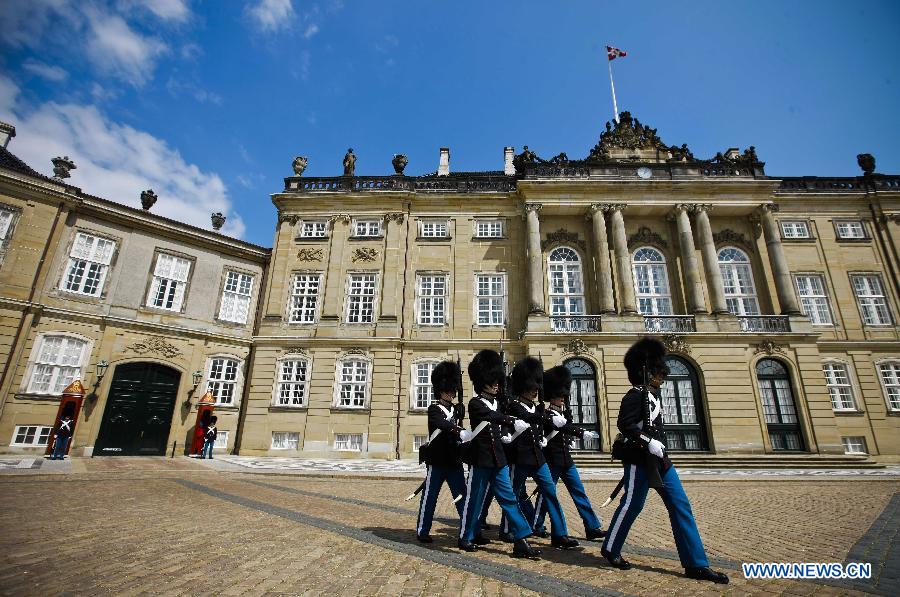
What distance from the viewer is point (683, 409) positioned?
62.1ft

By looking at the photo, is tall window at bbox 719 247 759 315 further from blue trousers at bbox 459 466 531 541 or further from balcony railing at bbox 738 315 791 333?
blue trousers at bbox 459 466 531 541

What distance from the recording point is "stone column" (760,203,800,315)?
20219mm

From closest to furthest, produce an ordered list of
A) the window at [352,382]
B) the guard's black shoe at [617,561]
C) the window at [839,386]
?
the guard's black shoe at [617,561], the window at [352,382], the window at [839,386]

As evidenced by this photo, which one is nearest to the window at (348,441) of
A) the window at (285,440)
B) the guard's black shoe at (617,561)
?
the window at (285,440)

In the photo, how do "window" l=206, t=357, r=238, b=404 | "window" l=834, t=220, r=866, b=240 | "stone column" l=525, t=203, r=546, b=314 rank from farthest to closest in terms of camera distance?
"window" l=834, t=220, r=866, b=240
"stone column" l=525, t=203, r=546, b=314
"window" l=206, t=357, r=238, b=404

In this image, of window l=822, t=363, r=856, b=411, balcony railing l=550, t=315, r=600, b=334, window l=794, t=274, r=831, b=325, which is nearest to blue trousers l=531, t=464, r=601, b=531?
balcony railing l=550, t=315, r=600, b=334

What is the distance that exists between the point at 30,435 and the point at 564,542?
20.6 metres

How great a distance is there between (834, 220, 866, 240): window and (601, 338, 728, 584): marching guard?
1051 inches

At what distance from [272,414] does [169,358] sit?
525 cm

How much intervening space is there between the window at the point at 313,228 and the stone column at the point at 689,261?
19.0 meters

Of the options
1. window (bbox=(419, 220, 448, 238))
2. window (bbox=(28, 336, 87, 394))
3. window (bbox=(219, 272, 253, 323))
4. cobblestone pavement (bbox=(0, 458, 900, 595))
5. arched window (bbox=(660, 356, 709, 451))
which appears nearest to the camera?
cobblestone pavement (bbox=(0, 458, 900, 595))

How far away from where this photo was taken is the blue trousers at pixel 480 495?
16.9 feet

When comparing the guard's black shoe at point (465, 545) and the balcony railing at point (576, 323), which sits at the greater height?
the balcony railing at point (576, 323)

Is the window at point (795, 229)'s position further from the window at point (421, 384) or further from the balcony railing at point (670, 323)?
the window at point (421, 384)
